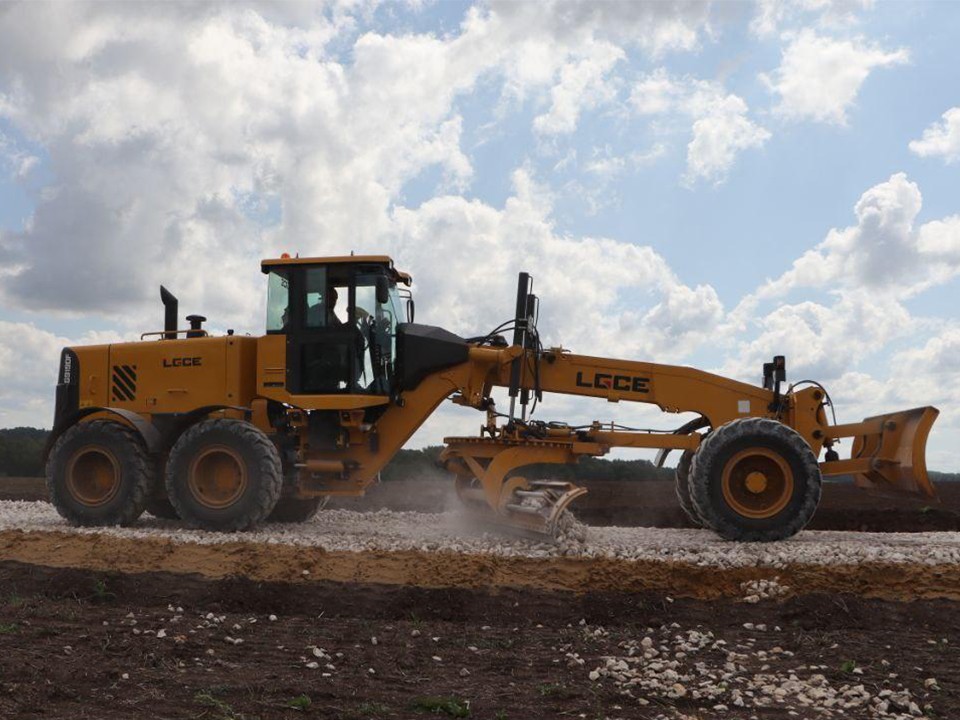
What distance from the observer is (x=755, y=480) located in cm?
1142

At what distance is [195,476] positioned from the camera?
12641 mm

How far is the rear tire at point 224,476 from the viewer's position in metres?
12.3

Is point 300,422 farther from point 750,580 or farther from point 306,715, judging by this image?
point 306,715

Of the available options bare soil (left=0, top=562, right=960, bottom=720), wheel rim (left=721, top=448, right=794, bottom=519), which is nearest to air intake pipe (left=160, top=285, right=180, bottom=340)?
bare soil (left=0, top=562, right=960, bottom=720)

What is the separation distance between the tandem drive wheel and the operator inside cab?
436 centimetres

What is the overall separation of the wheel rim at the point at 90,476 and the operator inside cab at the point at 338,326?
9.70 feet

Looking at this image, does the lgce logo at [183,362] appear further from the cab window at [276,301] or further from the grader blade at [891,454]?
the grader blade at [891,454]

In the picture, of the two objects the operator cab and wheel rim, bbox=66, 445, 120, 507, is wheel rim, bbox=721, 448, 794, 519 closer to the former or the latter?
the operator cab

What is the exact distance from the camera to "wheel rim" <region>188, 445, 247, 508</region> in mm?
12555

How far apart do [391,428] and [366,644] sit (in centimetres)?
543

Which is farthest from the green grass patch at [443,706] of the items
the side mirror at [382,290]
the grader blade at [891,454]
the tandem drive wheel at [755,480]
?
the grader blade at [891,454]

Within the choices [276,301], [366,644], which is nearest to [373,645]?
[366,644]

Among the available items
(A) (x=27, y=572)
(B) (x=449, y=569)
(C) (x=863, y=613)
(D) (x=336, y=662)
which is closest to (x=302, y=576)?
(B) (x=449, y=569)

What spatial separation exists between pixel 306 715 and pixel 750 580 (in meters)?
5.02
